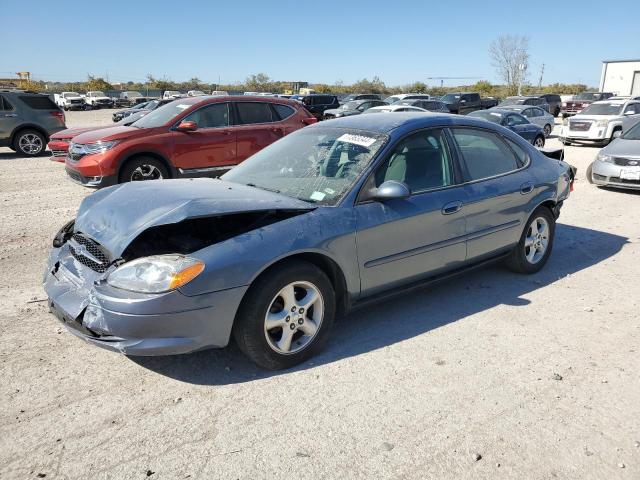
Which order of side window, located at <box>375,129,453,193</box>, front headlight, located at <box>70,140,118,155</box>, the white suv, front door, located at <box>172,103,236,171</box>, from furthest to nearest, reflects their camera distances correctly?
the white suv, front door, located at <box>172,103,236,171</box>, front headlight, located at <box>70,140,118,155</box>, side window, located at <box>375,129,453,193</box>

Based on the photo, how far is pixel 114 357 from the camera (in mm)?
3486

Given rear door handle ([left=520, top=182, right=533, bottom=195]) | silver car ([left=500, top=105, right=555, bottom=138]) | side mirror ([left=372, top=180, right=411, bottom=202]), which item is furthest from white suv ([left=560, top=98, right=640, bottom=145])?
side mirror ([left=372, top=180, right=411, bottom=202])

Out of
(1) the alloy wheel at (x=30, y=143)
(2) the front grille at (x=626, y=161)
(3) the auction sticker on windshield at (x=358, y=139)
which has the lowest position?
(2) the front grille at (x=626, y=161)

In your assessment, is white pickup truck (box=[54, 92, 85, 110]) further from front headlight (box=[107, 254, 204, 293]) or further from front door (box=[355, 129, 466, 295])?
front headlight (box=[107, 254, 204, 293])

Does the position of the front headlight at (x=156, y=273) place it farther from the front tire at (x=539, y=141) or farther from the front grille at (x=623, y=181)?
the front tire at (x=539, y=141)

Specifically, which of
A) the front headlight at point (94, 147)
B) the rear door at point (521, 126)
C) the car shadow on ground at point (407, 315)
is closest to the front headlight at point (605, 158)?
the car shadow on ground at point (407, 315)

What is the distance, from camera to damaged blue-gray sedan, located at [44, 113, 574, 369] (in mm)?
2955

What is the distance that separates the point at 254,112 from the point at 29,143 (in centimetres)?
868

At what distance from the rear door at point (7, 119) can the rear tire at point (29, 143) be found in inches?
9.6

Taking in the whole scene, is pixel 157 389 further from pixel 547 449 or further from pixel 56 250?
pixel 547 449

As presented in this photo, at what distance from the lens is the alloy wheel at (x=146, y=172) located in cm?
839

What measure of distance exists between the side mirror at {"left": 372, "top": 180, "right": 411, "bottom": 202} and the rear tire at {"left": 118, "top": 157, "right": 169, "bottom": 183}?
5682 millimetres

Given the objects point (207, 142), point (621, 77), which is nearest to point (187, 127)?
point (207, 142)

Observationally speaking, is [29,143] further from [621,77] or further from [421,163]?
[621,77]
